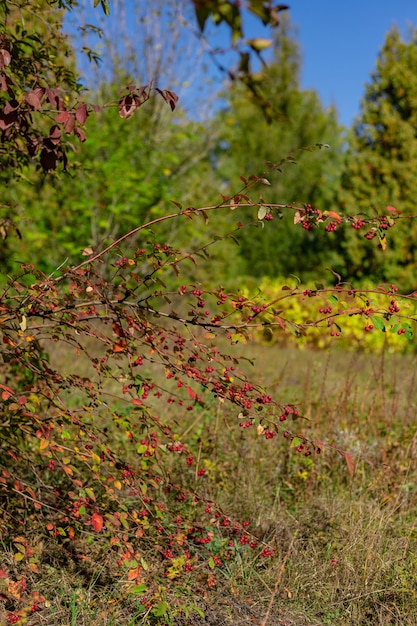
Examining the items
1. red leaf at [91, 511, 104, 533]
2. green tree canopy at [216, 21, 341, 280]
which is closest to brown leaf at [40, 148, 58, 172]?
red leaf at [91, 511, 104, 533]

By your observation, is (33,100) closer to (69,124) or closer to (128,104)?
(69,124)

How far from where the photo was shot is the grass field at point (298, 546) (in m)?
2.82

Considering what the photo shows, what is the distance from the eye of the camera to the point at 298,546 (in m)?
3.31

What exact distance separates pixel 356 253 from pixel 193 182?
3136mm

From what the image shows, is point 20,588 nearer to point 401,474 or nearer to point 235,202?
point 235,202

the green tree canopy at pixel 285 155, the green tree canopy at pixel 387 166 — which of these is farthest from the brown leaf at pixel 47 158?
the green tree canopy at pixel 285 155

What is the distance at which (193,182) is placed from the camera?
10180mm

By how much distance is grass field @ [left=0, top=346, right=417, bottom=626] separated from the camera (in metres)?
2.82

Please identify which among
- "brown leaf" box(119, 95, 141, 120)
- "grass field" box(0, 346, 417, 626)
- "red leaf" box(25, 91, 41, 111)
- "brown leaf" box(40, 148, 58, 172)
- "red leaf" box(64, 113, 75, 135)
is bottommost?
"grass field" box(0, 346, 417, 626)

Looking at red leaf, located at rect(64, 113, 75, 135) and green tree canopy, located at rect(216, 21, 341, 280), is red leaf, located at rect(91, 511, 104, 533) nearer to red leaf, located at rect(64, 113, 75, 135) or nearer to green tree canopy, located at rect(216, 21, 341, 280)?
red leaf, located at rect(64, 113, 75, 135)

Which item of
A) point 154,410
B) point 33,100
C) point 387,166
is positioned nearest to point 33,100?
point 33,100

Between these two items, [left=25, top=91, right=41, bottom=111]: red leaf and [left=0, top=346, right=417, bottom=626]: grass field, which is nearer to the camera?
[left=25, top=91, right=41, bottom=111]: red leaf

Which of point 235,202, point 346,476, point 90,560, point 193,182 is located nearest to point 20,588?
point 90,560

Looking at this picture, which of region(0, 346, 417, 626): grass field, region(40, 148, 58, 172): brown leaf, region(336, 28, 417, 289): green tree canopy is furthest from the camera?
region(336, 28, 417, 289): green tree canopy
